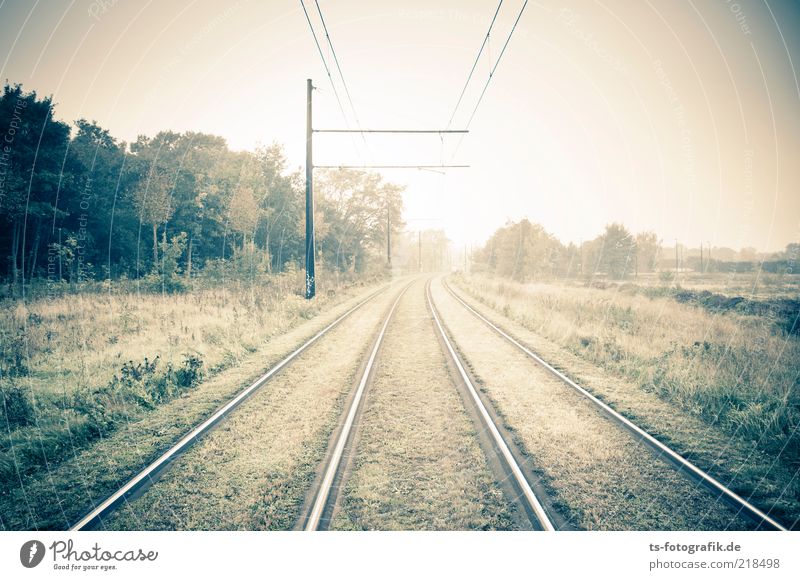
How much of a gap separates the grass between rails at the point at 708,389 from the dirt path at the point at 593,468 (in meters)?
0.64

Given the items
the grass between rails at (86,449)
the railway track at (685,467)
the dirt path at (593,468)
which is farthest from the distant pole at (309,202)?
the railway track at (685,467)

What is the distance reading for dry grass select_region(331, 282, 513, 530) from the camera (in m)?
3.31

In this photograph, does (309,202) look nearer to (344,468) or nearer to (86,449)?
(86,449)

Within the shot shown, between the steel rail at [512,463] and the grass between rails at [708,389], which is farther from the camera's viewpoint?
the grass between rails at [708,389]

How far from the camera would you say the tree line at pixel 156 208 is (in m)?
19.2

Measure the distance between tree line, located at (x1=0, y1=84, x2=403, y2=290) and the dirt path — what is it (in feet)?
Result: 62.1

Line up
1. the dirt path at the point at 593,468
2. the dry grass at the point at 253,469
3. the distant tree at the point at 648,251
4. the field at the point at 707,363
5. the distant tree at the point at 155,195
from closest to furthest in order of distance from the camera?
1. the dry grass at the point at 253,469
2. the dirt path at the point at 593,468
3. the field at the point at 707,363
4. the distant tree at the point at 155,195
5. the distant tree at the point at 648,251

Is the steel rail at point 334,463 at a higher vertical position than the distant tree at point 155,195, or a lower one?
lower

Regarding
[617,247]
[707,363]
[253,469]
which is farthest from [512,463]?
[617,247]

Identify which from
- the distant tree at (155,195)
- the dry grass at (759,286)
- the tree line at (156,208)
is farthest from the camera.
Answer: the dry grass at (759,286)

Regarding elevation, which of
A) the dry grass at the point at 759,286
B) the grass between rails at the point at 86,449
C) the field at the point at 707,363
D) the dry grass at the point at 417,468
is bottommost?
the grass between rails at the point at 86,449

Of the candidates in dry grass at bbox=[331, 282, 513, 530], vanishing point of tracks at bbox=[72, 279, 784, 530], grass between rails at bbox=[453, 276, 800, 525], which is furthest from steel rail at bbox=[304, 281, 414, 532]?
grass between rails at bbox=[453, 276, 800, 525]

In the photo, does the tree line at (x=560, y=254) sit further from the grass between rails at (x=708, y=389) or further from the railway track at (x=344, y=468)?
the railway track at (x=344, y=468)

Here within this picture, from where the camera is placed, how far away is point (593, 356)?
9422mm
